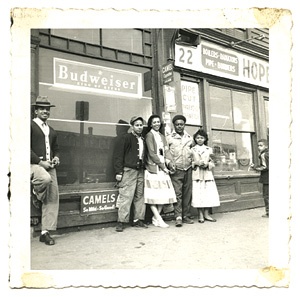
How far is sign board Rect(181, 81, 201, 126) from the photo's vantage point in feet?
17.7

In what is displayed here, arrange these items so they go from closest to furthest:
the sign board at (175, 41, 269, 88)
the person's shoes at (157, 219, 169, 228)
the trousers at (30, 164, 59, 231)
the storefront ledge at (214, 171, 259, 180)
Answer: the trousers at (30, 164, 59, 231)
the person's shoes at (157, 219, 169, 228)
the sign board at (175, 41, 269, 88)
the storefront ledge at (214, 171, 259, 180)

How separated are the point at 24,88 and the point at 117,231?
7.78 feet

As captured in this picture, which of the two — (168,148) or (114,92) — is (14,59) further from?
(168,148)

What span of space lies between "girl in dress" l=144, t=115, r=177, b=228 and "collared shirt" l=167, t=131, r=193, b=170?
24cm

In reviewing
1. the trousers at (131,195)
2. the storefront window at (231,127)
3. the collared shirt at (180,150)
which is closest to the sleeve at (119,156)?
the trousers at (131,195)

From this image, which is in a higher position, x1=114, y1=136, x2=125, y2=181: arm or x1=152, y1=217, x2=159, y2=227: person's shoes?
x1=114, y1=136, x2=125, y2=181: arm

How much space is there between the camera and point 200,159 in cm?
461

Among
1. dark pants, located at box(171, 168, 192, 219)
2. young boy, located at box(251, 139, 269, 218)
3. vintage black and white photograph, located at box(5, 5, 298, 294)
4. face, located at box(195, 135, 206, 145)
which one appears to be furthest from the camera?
face, located at box(195, 135, 206, 145)

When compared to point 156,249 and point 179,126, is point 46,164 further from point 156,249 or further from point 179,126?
point 179,126

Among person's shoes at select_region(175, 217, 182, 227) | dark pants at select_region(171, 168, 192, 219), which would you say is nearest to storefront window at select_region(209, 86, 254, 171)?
dark pants at select_region(171, 168, 192, 219)

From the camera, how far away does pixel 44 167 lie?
3234 mm

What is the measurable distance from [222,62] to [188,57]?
81cm

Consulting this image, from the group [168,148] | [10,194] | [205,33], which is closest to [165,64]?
[205,33]

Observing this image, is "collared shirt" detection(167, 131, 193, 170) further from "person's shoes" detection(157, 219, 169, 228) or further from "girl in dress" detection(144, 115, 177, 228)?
"person's shoes" detection(157, 219, 169, 228)
